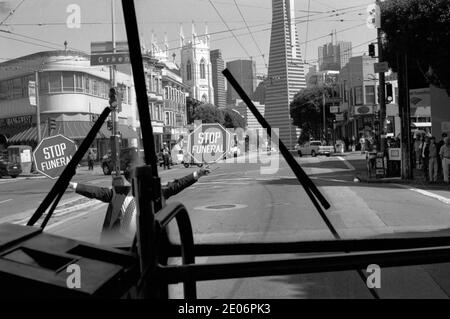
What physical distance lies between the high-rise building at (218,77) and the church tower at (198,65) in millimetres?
42

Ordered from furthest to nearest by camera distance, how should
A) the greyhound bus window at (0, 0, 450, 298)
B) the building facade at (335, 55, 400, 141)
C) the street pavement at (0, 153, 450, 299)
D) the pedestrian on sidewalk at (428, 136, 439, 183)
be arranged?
1. the building facade at (335, 55, 400, 141)
2. the pedestrian on sidewalk at (428, 136, 439, 183)
3. the street pavement at (0, 153, 450, 299)
4. the greyhound bus window at (0, 0, 450, 298)

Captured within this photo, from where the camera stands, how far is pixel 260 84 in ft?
10.2

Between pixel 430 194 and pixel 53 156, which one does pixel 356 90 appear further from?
pixel 53 156

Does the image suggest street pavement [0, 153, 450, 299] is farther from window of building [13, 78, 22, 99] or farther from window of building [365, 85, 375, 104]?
window of building [365, 85, 375, 104]

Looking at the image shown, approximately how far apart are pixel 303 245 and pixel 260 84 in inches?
41.6

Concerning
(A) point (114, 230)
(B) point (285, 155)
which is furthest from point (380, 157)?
(B) point (285, 155)

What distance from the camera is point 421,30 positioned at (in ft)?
63.8

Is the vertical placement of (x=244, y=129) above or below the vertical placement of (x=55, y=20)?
below

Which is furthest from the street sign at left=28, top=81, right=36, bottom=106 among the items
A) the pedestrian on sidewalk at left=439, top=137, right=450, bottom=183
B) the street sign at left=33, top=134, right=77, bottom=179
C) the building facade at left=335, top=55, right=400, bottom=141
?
the building facade at left=335, top=55, right=400, bottom=141

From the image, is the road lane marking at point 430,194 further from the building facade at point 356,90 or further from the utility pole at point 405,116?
the building facade at point 356,90

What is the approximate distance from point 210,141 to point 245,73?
451 millimetres

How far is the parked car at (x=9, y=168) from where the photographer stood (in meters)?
36.2

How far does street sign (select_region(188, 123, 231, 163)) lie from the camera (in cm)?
313
